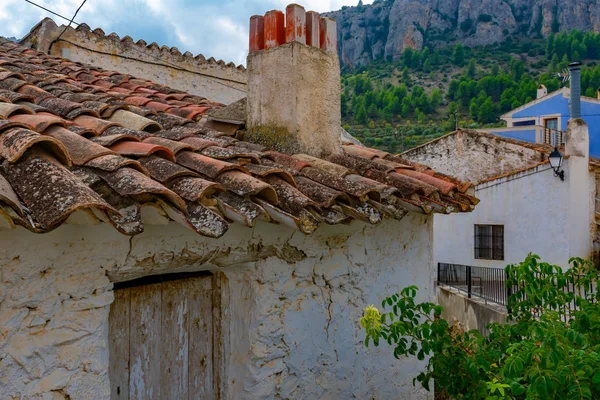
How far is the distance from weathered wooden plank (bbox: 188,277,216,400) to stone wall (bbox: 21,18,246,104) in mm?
5147

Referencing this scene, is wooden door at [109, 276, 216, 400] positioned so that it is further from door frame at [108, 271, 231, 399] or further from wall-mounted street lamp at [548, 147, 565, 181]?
wall-mounted street lamp at [548, 147, 565, 181]

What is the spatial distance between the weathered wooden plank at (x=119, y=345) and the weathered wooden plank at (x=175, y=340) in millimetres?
232

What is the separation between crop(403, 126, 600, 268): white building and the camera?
14656 millimetres

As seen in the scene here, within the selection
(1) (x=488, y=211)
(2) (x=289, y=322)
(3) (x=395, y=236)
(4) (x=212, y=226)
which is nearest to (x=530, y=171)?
(1) (x=488, y=211)

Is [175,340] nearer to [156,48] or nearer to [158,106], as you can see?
[158,106]

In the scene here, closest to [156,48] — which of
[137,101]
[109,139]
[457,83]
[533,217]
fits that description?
[137,101]

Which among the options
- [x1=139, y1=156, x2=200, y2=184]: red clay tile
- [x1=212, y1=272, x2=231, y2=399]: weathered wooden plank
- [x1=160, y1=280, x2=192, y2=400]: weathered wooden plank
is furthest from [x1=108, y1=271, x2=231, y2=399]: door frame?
[x1=139, y1=156, x2=200, y2=184]: red clay tile

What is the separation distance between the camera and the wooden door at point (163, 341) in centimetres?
282

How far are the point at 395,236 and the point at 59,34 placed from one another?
18.6 feet

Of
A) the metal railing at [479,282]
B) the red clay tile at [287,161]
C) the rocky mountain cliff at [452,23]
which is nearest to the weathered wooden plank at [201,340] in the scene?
the red clay tile at [287,161]

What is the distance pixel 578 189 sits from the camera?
48.7 ft

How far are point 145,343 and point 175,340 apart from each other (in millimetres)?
196

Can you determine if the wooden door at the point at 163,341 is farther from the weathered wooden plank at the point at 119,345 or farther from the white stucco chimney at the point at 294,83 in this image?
the white stucco chimney at the point at 294,83

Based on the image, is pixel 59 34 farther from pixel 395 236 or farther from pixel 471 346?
pixel 471 346
